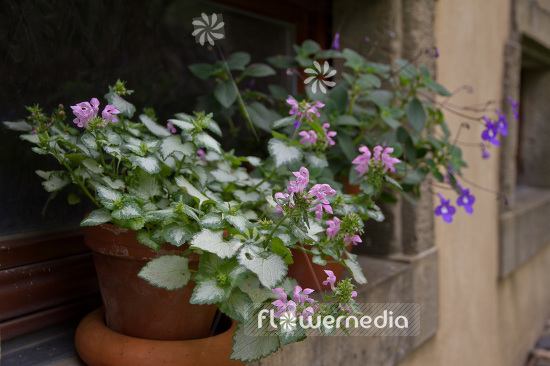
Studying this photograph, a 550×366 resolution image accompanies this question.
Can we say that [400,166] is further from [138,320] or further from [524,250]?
[524,250]

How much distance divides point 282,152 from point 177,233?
0.98 ft

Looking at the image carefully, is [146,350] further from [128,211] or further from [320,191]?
[320,191]

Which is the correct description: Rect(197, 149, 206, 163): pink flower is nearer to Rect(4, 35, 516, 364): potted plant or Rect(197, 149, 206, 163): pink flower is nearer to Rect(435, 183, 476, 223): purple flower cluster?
Rect(4, 35, 516, 364): potted plant

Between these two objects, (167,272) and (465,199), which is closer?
(167,272)

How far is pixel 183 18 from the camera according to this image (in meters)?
1.50

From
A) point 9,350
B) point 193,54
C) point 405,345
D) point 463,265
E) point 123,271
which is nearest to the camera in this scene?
point 123,271

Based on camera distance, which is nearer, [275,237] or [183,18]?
[275,237]

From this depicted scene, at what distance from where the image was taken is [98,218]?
85 cm

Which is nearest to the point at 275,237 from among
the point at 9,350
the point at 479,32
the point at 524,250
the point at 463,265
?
the point at 9,350

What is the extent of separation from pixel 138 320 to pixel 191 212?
0.82ft

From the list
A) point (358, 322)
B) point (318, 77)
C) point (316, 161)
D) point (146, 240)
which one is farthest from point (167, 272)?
point (318, 77)

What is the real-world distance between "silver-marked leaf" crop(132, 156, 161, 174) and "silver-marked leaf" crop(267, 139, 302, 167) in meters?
0.24

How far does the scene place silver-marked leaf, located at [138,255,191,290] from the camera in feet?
2.67

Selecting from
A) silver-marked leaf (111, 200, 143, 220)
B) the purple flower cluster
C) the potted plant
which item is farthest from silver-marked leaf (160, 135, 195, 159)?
the purple flower cluster
